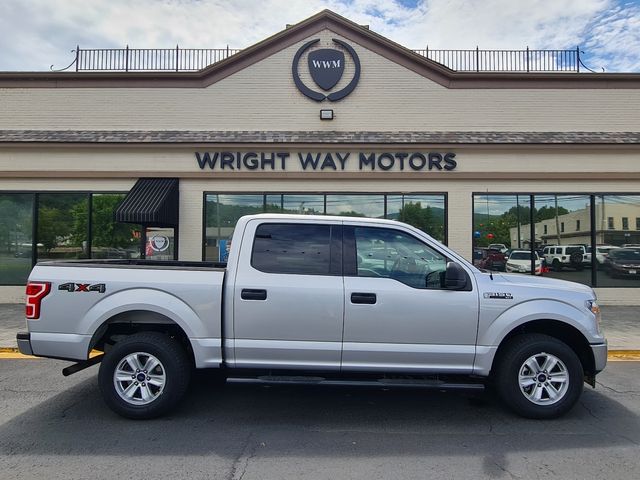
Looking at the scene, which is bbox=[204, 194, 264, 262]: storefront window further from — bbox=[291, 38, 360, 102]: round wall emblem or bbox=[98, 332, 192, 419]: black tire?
bbox=[98, 332, 192, 419]: black tire

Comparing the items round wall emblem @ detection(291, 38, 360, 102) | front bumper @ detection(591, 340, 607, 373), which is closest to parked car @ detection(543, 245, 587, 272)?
round wall emblem @ detection(291, 38, 360, 102)

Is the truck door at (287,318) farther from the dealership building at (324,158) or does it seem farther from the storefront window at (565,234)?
the storefront window at (565,234)

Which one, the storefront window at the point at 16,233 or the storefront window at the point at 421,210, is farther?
the storefront window at the point at 16,233

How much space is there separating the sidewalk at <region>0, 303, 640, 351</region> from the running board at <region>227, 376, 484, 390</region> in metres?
4.65

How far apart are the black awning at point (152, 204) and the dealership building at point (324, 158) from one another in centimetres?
8

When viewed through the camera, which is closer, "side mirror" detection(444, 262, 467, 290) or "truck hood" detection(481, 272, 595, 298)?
"side mirror" detection(444, 262, 467, 290)

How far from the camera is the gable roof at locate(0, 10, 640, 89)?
12547 millimetres

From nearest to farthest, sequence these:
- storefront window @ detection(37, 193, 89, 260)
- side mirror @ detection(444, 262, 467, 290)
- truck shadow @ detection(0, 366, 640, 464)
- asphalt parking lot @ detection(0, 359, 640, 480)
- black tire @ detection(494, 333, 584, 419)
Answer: asphalt parking lot @ detection(0, 359, 640, 480)
truck shadow @ detection(0, 366, 640, 464)
side mirror @ detection(444, 262, 467, 290)
black tire @ detection(494, 333, 584, 419)
storefront window @ detection(37, 193, 89, 260)

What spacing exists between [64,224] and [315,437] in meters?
10.8

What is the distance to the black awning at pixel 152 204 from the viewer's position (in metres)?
10.6

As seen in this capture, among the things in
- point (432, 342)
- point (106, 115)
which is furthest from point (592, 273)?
point (106, 115)

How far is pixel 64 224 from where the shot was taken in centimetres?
1209

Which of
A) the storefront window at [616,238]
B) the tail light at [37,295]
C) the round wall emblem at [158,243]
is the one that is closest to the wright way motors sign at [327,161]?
the round wall emblem at [158,243]

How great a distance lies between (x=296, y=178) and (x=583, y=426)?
8.87 m
